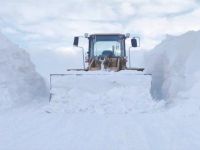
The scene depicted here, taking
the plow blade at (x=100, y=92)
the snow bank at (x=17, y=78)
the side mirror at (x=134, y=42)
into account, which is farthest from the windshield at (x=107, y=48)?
the plow blade at (x=100, y=92)

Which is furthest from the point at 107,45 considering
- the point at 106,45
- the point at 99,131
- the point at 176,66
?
the point at 99,131

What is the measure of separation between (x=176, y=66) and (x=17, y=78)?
4.88 m

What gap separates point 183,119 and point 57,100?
3329 mm

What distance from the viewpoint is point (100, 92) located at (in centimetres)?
1200

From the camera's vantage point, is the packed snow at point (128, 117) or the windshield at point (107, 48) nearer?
the packed snow at point (128, 117)

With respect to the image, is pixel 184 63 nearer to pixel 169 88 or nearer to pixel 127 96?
pixel 169 88

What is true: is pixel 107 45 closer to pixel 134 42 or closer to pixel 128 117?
pixel 134 42

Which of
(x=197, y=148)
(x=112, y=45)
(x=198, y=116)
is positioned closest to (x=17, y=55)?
(x=112, y=45)

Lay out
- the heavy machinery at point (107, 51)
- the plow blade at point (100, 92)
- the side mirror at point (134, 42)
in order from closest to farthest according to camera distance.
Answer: the plow blade at point (100, 92), the side mirror at point (134, 42), the heavy machinery at point (107, 51)

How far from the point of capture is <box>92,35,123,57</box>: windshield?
14.7m

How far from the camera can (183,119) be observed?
9.89m

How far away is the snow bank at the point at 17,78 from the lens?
1365 centimetres

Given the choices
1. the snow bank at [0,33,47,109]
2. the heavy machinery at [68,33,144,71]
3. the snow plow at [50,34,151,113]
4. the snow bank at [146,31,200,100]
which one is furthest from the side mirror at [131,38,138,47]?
the snow bank at [0,33,47,109]

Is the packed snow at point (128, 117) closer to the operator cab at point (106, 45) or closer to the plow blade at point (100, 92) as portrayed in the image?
the plow blade at point (100, 92)
